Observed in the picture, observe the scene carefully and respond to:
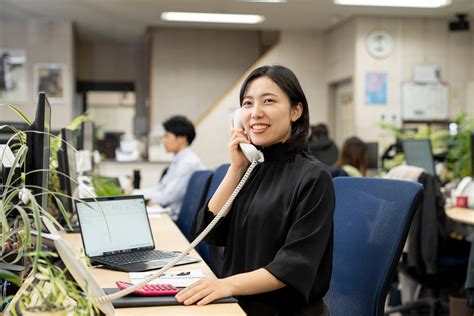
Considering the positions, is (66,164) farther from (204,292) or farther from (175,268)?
(204,292)

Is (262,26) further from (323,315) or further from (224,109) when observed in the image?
(323,315)

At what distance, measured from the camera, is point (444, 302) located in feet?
12.5

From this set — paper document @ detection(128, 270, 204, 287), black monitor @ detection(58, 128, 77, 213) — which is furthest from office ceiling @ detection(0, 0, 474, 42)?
paper document @ detection(128, 270, 204, 287)

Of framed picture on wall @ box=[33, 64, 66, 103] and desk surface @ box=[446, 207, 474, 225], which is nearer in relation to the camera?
desk surface @ box=[446, 207, 474, 225]

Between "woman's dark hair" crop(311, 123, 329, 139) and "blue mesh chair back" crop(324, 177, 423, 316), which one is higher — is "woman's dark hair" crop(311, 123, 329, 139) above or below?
above

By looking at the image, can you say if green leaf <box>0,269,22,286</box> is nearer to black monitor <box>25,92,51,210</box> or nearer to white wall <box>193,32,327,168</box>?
black monitor <box>25,92,51,210</box>

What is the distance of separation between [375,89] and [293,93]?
6.81m

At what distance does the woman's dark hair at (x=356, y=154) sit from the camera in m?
4.86

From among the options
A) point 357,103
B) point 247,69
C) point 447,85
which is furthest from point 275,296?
point 247,69

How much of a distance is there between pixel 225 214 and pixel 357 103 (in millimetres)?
6705

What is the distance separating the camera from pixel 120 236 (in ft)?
7.00

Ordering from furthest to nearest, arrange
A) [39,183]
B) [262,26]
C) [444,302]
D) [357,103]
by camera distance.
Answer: [262,26] < [357,103] < [444,302] < [39,183]

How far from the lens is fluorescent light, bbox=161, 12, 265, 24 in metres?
8.16

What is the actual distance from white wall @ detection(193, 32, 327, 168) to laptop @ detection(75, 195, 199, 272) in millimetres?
6649
